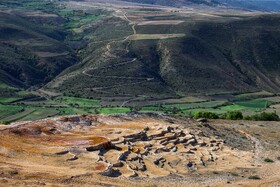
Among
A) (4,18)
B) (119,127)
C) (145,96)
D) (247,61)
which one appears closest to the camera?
(119,127)

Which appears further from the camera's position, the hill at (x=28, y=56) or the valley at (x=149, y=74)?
the hill at (x=28, y=56)

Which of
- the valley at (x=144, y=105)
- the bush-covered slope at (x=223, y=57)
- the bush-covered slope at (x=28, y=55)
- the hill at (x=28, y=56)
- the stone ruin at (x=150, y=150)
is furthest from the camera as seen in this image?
the bush-covered slope at (x=28, y=55)

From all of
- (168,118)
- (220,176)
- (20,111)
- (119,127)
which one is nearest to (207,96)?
(20,111)

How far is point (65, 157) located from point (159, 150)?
1185 cm

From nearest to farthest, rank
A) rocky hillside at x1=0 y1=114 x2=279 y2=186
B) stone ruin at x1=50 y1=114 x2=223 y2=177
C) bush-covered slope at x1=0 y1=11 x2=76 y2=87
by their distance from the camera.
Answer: rocky hillside at x1=0 y1=114 x2=279 y2=186 → stone ruin at x1=50 y1=114 x2=223 y2=177 → bush-covered slope at x1=0 y1=11 x2=76 y2=87

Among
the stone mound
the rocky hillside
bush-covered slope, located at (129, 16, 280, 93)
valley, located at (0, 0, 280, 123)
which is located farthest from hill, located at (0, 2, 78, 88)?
the rocky hillside

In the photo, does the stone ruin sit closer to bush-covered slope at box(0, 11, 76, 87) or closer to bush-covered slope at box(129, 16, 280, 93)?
bush-covered slope at box(129, 16, 280, 93)

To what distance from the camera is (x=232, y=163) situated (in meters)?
48.0

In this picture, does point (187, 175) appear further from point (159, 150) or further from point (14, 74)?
point (14, 74)

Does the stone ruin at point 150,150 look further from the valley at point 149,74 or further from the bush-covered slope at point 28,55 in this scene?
the bush-covered slope at point 28,55

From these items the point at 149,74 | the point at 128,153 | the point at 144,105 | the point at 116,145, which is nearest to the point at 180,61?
the point at 149,74

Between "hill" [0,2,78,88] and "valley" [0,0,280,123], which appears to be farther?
"hill" [0,2,78,88]

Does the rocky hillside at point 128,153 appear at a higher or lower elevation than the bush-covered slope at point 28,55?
higher

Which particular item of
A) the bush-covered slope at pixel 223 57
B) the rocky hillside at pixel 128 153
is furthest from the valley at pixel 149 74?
the rocky hillside at pixel 128 153
